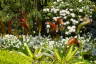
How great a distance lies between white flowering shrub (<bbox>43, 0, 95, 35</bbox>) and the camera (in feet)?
52.5

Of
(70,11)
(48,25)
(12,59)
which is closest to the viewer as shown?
(12,59)

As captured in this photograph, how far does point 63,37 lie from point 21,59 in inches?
193

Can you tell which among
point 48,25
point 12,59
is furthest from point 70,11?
point 12,59

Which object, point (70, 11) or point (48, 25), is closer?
point (48, 25)

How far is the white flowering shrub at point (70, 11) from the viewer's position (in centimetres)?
1602

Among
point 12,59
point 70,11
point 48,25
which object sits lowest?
point 48,25

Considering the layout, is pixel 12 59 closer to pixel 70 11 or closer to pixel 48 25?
pixel 48 25

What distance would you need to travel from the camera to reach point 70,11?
54.5 ft

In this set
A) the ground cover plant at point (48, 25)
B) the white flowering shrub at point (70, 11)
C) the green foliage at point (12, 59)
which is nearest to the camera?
the green foliage at point (12, 59)

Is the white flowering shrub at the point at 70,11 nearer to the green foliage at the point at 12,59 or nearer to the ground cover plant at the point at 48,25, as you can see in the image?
the ground cover plant at the point at 48,25

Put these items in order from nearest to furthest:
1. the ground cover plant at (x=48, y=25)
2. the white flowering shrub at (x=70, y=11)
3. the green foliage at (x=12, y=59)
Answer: the green foliage at (x=12, y=59)
the ground cover plant at (x=48, y=25)
the white flowering shrub at (x=70, y=11)

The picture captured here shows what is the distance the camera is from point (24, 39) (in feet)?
47.0

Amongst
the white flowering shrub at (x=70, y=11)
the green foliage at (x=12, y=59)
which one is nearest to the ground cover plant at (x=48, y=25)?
the white flowering shrub at (x=70, y=11)

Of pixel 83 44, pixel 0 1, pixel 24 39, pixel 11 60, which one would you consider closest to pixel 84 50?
pixel 83 44
